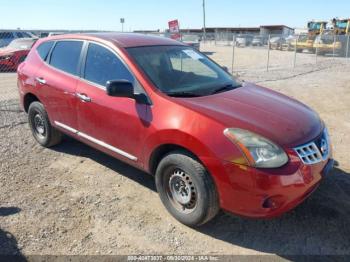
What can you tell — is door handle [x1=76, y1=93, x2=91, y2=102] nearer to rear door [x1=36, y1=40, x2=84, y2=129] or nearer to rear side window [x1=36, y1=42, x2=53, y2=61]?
rear door [x1=36, y1=40, x2=84, y2=129]

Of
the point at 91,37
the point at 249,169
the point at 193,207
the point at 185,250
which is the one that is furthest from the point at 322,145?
the point at 91,37

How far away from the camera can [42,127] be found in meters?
5.72

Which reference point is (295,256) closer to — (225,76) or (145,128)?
(145,128)

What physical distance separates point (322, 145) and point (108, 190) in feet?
8.05

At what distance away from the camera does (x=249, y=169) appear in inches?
121

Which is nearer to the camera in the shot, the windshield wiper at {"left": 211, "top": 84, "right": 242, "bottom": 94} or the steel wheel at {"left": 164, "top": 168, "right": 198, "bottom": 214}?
the steel wheel at {"left": 164, "top": 168, "right": 198, "bottom": 214}

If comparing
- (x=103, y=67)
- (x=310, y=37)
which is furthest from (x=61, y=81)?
(x=310, y=37)

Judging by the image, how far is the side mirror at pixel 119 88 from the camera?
366cm

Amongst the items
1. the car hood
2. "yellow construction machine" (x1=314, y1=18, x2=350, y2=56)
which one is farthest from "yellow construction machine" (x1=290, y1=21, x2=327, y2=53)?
the car hood

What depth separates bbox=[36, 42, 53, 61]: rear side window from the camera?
544cm

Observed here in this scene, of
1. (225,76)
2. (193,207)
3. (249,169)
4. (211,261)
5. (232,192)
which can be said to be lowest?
(211,261)

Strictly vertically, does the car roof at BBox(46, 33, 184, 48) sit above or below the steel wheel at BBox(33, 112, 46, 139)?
above

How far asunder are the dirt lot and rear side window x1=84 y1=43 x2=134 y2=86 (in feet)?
4.26

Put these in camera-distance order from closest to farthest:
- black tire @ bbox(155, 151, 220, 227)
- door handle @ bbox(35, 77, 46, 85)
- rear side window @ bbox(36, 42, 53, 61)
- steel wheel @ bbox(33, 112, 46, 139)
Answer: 1. black tire @ bbox(155, 151, 220, 227)
2. door handle @ bbox(35, 77, 46, 85)
3. rear side window @ bbox(36, 42, 53, 61)
4. steel wheel @ bbox(33, 112, 46, 139)
